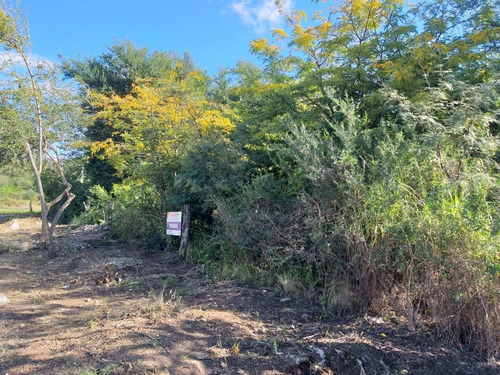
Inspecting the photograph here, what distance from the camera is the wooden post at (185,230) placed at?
8023 millimetres

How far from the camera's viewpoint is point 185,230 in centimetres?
808

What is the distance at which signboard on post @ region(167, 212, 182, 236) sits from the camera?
25.8ft

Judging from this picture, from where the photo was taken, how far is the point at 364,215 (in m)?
4.28

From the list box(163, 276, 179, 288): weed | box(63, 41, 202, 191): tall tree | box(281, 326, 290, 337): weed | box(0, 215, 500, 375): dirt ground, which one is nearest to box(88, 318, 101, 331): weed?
box(0, 215, 500, 375): dirt ground

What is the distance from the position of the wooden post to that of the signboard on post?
22 cm

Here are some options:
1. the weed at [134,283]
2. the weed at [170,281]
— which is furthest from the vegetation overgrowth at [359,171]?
the weed at [134,283]

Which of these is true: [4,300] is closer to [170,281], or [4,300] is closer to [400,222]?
[170,281]

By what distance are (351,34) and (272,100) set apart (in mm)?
1975

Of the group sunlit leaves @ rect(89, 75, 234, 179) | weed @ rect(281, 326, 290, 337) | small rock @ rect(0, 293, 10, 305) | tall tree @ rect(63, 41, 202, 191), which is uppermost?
tall tree @ rect(63, 41, 202, 191)

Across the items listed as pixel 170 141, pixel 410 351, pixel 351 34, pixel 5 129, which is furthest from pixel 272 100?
pixel 5 129

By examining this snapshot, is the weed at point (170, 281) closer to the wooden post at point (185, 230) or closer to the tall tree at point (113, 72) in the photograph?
the wooden post at point (185, 230)

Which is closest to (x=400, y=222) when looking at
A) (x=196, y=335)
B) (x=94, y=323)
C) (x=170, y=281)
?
(x=196, y=335)

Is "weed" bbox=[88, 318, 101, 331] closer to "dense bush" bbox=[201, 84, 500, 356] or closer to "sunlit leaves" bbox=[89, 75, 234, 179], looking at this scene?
"dense bush" bbox=[201, 84, 500, 356]

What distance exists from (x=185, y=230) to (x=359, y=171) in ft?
15.0
